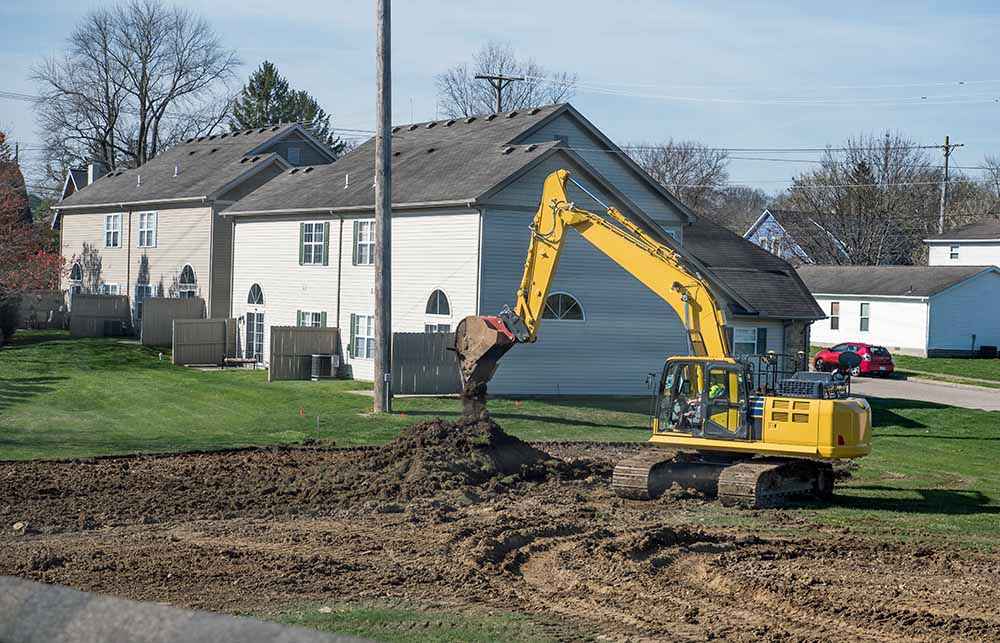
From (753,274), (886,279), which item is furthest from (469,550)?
(886,279)

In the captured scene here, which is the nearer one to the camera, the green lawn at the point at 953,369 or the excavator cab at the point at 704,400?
the excavator cab at the point at 704,400

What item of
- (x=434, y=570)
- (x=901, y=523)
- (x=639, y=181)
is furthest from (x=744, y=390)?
(x=639, y=181)

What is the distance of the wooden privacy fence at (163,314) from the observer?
48406mm

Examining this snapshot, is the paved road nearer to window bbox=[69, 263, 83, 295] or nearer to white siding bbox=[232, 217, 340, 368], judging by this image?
white siding bbox=[232, 217, 340, 368]

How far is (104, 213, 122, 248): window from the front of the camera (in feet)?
183

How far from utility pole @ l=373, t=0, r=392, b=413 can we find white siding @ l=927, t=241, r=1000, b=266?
182 ft

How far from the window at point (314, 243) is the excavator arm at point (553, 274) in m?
18.4

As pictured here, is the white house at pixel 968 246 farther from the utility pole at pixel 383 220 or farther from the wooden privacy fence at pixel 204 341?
the utility pole at pixel 383 220

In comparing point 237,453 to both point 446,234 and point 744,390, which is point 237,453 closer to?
point 744,390

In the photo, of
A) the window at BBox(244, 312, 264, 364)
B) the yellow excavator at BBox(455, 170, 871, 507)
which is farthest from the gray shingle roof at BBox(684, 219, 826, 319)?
the yellow excavator at BBox(455, 170, 871, 507)

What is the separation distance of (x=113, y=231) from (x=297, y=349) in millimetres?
20842

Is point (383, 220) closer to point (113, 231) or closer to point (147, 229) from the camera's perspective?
point (147, 229)

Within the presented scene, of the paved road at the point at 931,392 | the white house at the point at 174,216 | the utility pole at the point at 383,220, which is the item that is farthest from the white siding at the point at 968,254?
the utility pole at the point at 383,220

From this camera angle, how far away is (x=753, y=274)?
150 feet
